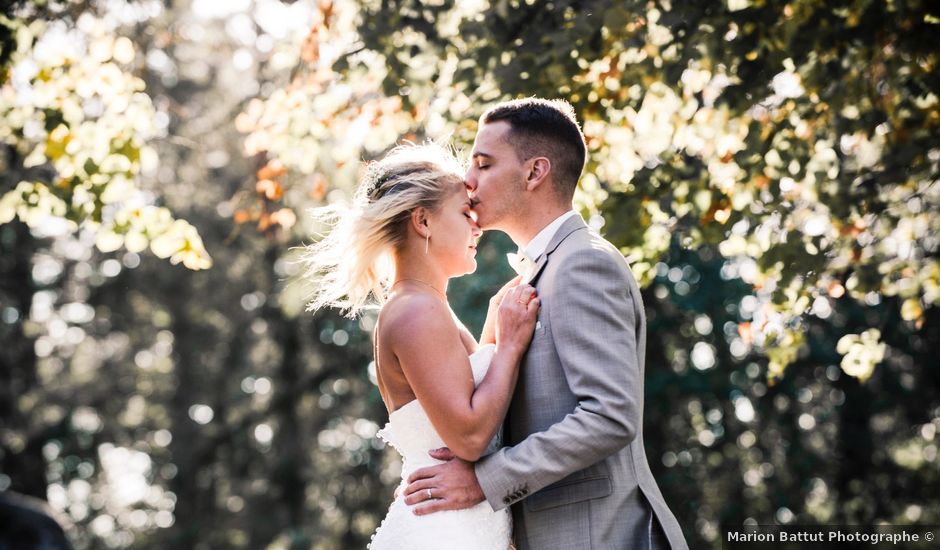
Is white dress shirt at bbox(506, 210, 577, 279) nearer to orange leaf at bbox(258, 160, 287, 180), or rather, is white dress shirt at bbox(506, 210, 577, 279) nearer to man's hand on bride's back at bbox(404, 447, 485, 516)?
man's hand on bride's back at bbox(404, 447, 485, 516)

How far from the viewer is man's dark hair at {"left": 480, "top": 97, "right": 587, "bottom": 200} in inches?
157

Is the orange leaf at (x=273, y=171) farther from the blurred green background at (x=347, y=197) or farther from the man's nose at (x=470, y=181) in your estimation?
the man's nose at (x=470, y=181)

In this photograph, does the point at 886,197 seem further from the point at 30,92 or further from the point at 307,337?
the point at 307,337

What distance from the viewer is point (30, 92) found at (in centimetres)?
642

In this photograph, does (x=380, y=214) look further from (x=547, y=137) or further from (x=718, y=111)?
(x=718, y=111)

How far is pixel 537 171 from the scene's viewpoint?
13.0 ft

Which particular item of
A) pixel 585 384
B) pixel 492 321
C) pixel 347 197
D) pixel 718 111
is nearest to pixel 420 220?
pixel 492 321

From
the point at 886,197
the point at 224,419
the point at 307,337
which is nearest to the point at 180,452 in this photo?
the point at 224,419

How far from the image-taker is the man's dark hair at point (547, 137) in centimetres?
399

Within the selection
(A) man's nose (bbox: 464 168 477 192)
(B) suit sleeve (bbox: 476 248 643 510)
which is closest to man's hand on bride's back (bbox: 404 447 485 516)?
(B) suit sleeve (bbox: 476 248 643 510)

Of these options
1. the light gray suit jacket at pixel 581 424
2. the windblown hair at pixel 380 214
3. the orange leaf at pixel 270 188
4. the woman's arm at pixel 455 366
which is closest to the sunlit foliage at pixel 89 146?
the orange leaf at pixel 270 188

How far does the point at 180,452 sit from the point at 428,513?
21.2 meters

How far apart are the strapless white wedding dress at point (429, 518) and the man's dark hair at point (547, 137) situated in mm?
731

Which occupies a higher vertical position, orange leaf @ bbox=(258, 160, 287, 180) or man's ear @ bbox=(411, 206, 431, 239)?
man's ear @ bbox=(411, 206, 431, 239)
